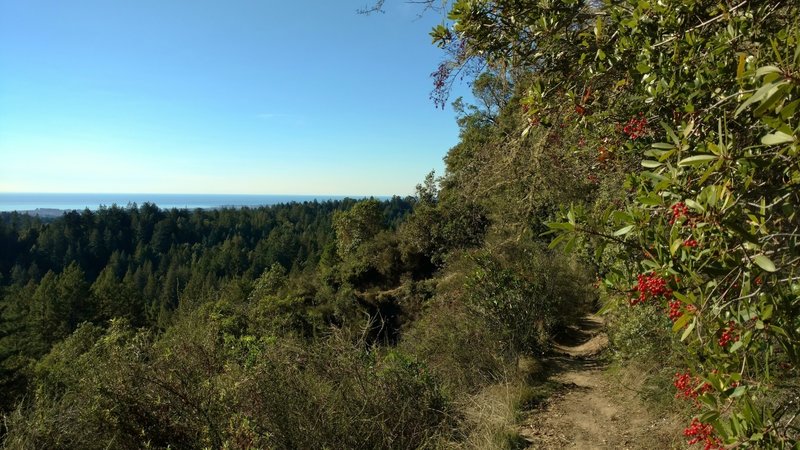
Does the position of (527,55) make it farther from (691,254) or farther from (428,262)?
(428,262)

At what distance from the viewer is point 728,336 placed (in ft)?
5.08

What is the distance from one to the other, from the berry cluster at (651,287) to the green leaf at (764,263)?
0.40m

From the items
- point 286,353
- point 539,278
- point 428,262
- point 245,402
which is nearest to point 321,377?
point 286,353

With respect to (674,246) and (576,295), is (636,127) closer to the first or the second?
(674,246)

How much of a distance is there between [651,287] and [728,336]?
27 cm

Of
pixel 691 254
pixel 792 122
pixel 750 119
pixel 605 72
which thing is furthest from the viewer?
pixel 605 72

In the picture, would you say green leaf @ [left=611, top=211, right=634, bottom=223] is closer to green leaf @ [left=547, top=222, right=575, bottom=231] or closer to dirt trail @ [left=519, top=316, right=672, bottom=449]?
green leaf @ [left=547, top=222, right=575, bottom=231]

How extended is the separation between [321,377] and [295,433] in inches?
20.7

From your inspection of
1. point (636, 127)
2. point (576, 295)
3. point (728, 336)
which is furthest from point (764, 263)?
point (576, 295)

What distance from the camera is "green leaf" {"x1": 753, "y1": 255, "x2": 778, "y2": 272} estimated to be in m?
1.16

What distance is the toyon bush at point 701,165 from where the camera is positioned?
4.21 feet

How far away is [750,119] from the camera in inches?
68.8

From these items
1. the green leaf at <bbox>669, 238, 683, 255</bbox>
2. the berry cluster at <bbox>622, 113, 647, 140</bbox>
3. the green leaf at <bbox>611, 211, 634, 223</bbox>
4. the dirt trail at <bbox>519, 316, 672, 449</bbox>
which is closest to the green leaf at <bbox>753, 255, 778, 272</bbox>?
the green leaf at <bbox>669, 238, 683, 255</bbox>

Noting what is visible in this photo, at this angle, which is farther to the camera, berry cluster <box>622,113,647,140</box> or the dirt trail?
the dirt trail
